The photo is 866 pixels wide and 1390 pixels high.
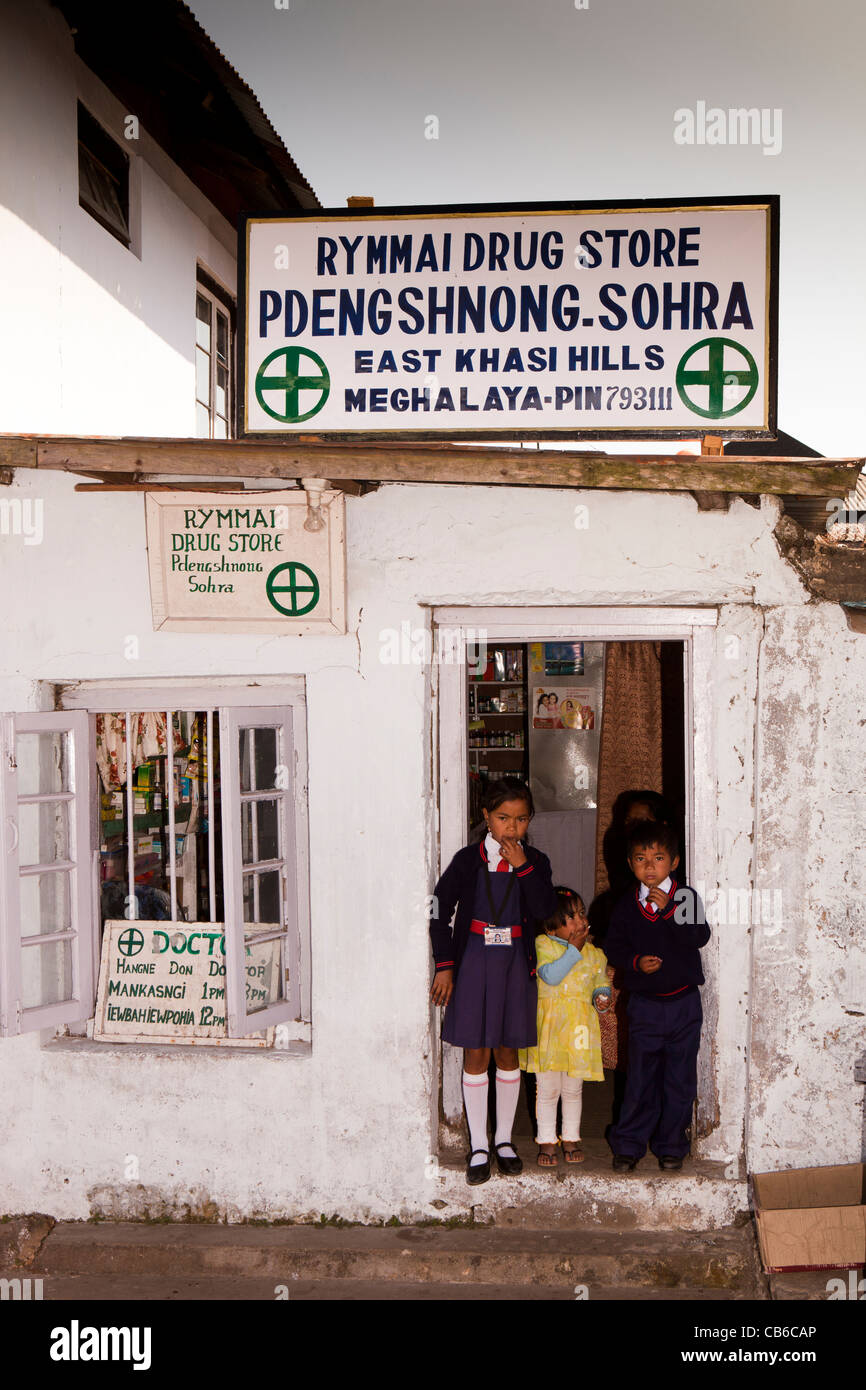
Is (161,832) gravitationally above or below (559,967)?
above

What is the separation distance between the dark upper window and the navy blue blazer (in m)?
5.80

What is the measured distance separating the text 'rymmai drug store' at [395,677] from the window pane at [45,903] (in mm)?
30

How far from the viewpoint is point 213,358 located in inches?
416

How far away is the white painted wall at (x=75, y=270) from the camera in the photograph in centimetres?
675

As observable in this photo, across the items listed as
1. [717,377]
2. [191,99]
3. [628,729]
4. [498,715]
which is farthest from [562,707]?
[191,99]

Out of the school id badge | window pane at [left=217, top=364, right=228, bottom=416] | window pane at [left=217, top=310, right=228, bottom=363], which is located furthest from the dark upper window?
the school id badge

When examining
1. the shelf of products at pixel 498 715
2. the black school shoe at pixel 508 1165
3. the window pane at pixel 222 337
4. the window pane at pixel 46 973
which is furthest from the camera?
the window pane at pixel 222 337

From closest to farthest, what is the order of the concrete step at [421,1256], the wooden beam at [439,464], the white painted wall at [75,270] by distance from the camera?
the wooden beam at [439,464], the concrete step at [421,1256], the white painted wall at [75,270]

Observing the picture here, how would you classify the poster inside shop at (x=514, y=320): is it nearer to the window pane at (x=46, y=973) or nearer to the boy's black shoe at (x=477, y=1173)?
the window pane at (x=46, y=973)

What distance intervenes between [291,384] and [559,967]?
309cm

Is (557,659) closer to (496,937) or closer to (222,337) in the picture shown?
(496,937)

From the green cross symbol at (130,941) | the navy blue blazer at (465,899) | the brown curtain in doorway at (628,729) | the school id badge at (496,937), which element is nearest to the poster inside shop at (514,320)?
the navy blue blazer at (465,899)

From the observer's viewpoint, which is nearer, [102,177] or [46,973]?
[46,973]

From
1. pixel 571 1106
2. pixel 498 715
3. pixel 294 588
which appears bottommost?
pixel 571 1106
